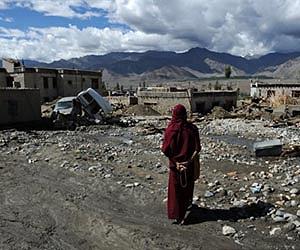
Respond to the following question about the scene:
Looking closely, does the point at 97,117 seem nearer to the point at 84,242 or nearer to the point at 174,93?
the point at 174,93

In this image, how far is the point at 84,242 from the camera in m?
6.65

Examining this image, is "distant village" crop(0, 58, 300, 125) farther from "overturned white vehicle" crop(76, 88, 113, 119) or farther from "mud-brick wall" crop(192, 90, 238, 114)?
"overturned white vehicle" crop(76, 88, 113, 119)

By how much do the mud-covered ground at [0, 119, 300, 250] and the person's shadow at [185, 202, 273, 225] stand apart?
18 mm

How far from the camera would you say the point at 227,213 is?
7.62 m

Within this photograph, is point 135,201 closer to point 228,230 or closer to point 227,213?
point 227,213

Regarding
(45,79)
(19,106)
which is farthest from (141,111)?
(45,79)

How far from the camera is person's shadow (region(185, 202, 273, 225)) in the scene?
734cm

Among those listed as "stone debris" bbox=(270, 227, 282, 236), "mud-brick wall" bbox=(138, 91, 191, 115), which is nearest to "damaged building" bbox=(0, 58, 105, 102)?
"mud-brick wall" bbox=(138, 91, 191, 115)

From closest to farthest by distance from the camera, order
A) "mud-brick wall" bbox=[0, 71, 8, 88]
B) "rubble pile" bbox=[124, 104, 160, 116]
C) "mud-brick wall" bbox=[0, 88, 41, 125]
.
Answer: "mud-brick wall" bbox=[0, 88, 41, 125] < "rubble pile" bbox=[124, 104, 160, 116] < "mud-brick wall" bbox=[0, 71, 8, 88]

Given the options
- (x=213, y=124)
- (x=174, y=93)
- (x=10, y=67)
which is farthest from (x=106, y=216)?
(x=10, y=67)

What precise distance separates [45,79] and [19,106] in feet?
79.0

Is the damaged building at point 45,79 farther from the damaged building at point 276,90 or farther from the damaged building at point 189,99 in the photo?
the damaged building at point 276,90

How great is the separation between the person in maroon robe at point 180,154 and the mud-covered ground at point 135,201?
458mm

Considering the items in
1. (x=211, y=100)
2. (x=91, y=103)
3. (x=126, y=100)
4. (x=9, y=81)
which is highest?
(x=9, y=81)
